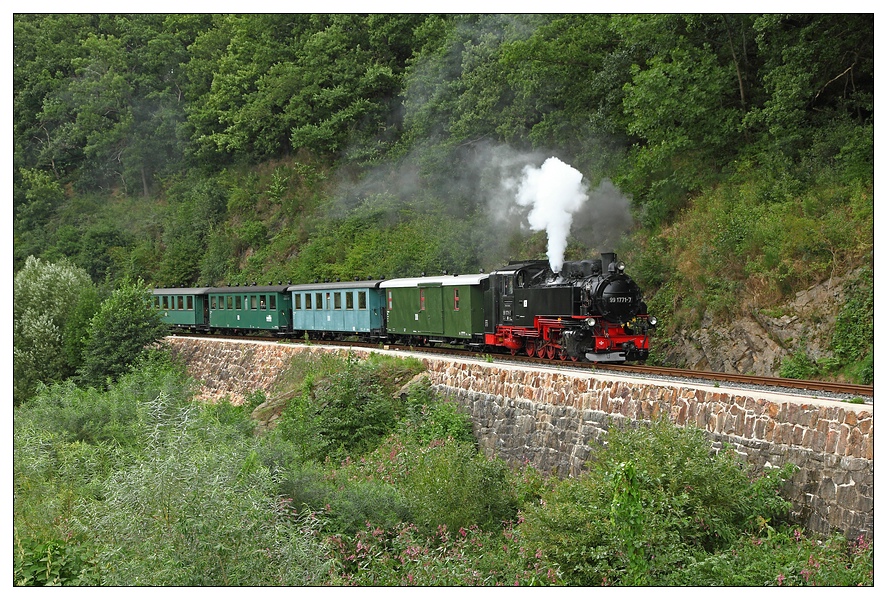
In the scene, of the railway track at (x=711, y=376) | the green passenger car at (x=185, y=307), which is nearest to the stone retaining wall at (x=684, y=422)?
the railway track at (x=711, y=376)

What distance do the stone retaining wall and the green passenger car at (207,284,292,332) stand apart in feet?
44.5

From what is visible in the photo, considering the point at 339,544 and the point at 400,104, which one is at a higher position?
the point at 400,104

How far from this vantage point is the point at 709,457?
10.1 m

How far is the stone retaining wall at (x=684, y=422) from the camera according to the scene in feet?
29.0

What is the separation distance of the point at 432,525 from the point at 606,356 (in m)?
7.27

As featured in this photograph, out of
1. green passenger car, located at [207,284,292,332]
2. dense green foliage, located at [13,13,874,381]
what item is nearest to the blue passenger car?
green passenger car, located at [207,284,292,332]

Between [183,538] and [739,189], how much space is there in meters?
17.4

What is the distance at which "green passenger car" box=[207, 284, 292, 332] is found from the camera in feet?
103

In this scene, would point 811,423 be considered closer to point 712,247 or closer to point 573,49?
point 712,247

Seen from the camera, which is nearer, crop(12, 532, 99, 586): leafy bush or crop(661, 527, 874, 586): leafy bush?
crop(661, 527, 874, 586): leafy bush

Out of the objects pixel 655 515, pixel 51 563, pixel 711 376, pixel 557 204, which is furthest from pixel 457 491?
pixel 557 204

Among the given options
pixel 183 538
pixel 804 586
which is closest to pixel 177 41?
pixel 183 538

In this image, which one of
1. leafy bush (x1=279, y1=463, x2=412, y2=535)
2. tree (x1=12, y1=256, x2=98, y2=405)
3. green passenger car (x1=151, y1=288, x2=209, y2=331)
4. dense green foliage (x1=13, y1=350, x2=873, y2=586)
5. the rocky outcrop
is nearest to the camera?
dense green foliage (x1=13, y1=350, x2=873, y2=586)

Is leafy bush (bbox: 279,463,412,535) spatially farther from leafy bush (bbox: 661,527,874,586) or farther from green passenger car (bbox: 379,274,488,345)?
green passenger car (bbox: 379,274,488,345)
